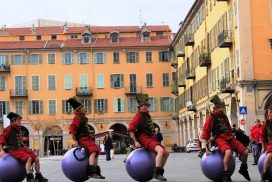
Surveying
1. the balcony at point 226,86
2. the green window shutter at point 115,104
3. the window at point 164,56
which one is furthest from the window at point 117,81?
the balcony at point 226,86

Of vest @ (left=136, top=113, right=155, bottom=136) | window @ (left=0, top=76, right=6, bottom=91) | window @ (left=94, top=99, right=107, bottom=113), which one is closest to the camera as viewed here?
vest @ (left=136, top=113, right=155, bottom=136)

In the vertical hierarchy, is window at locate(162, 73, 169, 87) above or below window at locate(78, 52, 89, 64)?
below

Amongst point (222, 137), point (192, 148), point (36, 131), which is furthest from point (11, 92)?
point (222, 137)

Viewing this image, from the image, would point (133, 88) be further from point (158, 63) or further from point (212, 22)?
point (212, 22)

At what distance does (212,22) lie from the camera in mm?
55375

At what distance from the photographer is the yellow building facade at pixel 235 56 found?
144ft

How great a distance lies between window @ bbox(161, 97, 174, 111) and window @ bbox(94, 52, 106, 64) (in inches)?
354

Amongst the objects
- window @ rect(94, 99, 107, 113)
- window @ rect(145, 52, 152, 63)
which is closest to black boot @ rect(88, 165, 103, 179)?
window @ rect(94, 99, 107, 113)

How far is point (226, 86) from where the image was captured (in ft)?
160

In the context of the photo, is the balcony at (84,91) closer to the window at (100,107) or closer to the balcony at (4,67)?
the window at (100,107)

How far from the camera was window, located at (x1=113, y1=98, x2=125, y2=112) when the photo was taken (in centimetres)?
8400

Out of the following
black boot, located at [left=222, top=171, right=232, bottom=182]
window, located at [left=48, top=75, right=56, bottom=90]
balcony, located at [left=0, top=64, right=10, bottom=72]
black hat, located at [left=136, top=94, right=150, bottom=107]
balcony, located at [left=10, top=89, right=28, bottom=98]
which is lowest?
black boot, located at [left=222, top=171, right=232, bottom=182]

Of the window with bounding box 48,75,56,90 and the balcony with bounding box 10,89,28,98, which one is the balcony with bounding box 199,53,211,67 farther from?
the balcony with bounding box 10,89,28,98

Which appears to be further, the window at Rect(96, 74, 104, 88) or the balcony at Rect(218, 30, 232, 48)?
the window at Rect(96, 74, 104, 88)
